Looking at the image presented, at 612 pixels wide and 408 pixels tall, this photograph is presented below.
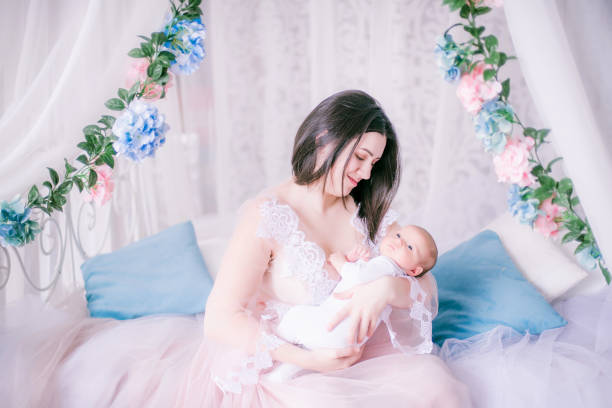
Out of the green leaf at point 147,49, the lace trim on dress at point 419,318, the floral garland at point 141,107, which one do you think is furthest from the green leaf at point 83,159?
the lace trim on dress at point 419,318

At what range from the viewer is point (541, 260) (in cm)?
212

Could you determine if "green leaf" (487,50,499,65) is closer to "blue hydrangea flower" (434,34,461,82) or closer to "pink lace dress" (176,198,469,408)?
"blue hydrangea flower" (434,34,461,82)

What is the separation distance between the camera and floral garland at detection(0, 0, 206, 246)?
1.56m

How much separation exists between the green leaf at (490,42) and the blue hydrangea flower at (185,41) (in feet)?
2.84

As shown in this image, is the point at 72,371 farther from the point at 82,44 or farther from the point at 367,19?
the point at 367,19

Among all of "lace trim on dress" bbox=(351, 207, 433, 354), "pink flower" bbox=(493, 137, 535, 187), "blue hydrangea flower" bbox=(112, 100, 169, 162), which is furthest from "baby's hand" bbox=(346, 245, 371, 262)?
"blue hydrangea flower" bbox=(112, 100, 169, 162)

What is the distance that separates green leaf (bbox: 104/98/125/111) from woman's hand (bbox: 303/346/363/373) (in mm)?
898

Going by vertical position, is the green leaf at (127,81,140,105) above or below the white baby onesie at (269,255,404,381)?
above

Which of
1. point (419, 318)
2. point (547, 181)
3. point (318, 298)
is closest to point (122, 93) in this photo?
point (318, 298)

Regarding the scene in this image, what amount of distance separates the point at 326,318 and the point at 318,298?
0.46 feet

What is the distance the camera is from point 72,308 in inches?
80.0

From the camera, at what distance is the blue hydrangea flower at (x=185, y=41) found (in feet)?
5.33

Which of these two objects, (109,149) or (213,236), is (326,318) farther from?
(213,236)

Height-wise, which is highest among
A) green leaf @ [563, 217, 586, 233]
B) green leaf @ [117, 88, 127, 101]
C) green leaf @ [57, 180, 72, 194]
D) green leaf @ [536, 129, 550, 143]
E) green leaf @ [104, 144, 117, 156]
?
green leaf @ [117, 88, 127, 101]
